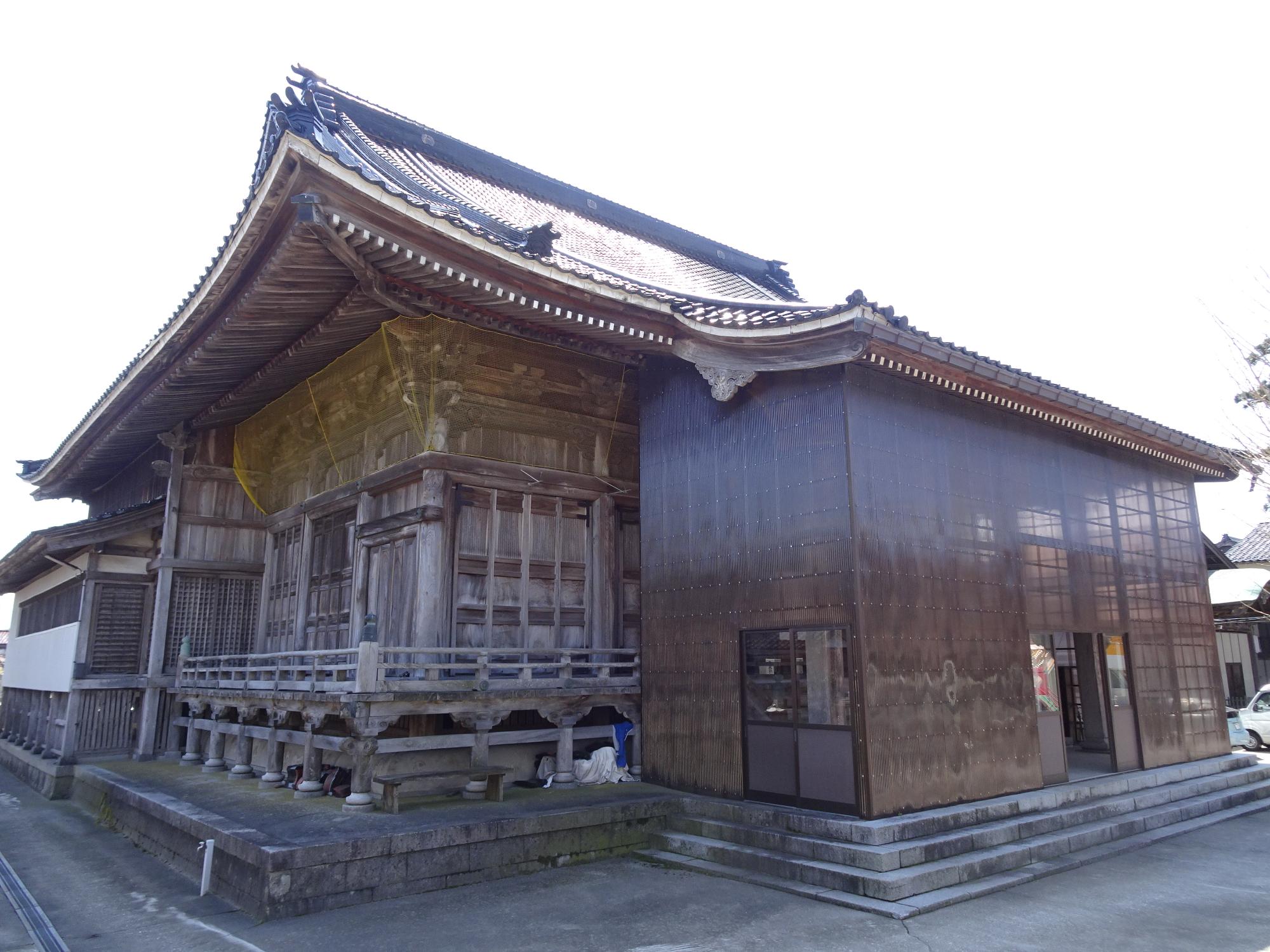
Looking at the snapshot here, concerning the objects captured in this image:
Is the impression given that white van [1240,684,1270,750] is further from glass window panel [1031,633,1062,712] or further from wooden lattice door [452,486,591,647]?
wooden lattice door [452,486,591,647]

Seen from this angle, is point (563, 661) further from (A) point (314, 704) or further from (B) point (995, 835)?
(B) point (995, 835)

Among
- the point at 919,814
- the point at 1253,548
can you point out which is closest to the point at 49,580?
the point at 919,814

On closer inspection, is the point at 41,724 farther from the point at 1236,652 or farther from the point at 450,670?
the point at 1236,652

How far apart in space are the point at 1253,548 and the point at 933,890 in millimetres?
26588

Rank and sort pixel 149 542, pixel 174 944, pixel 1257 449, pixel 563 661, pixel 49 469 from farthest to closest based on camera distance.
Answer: pixel 49 469 < pixel 149 542 < pixel 563 661 < pixel 1257 449 < pixel 174 944

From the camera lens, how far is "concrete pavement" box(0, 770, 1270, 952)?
6344 millimetres

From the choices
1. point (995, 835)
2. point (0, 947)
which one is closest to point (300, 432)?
point (0, 947)

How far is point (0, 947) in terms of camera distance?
259 inches

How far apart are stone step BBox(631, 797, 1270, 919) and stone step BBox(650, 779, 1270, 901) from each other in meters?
0.05

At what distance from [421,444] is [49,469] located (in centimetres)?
1154

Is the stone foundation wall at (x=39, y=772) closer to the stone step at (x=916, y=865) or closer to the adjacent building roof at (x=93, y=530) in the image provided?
the adjacent building roof at (x=93, y=530)

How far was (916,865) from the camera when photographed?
7.59 meters

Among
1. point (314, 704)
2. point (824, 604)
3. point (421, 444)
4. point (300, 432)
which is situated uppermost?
point (300, 432)

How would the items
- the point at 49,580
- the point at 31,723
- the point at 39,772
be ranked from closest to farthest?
the point at 39,772 < the point at 31,723 < the point at 49,580
